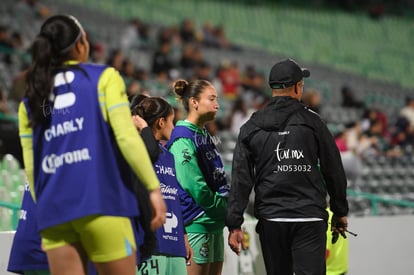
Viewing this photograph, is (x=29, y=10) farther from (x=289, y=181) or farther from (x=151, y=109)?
(x=289, y=181)

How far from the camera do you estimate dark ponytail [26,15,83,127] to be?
382 cm

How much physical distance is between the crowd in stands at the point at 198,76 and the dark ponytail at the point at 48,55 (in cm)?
877

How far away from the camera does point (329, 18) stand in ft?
85.3

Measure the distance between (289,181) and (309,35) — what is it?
2011cm

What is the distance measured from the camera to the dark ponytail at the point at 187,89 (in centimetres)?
606

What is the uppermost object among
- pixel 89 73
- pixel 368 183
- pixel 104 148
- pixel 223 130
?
pixel 89 73

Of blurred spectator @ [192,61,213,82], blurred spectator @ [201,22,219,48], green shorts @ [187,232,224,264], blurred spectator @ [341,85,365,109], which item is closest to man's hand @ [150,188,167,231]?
green shorts @ [187,232,224,264]

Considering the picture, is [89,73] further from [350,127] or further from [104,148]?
[350,127]

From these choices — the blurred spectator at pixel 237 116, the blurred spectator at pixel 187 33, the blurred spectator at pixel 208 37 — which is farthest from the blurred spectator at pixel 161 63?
the blurred spectator at pixel 208 37

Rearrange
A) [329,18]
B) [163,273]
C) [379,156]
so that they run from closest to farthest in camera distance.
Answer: [163,273], [379,156], [329,18]

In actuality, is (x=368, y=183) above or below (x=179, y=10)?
below

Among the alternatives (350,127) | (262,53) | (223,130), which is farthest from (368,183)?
(262,53)

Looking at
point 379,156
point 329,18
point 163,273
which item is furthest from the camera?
point 329,18

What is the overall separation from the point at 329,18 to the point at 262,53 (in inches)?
146
